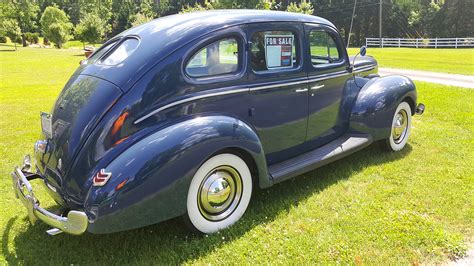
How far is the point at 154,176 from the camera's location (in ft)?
9.39

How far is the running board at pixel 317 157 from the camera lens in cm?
387

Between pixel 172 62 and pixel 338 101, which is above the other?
pixel 172 62

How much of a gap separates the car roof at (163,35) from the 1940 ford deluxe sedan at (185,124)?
1 centimetres

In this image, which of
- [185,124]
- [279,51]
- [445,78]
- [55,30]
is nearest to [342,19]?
[55,30]

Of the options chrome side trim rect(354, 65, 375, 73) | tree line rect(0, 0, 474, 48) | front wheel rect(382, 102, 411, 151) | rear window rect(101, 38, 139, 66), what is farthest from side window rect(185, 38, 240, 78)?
tree line rect(0, 0, 474, 48)

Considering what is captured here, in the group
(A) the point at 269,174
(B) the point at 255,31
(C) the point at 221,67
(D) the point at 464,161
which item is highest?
(B) the point at 255,31

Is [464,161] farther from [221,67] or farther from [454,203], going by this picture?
[221,67]

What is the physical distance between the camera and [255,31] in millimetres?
3809

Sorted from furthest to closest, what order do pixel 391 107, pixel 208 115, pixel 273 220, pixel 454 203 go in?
pixel 391 107
pixel 454 203
pixel 273 220
pixel 208 115

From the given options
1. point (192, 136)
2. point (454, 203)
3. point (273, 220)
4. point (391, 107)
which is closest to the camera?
point (192, 136)

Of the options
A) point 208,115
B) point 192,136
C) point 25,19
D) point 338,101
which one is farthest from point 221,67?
point 25,19

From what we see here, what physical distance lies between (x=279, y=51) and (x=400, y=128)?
8.20 ft

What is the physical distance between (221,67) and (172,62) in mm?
514

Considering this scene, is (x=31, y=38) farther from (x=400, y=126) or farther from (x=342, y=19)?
(x=400, y=126)
